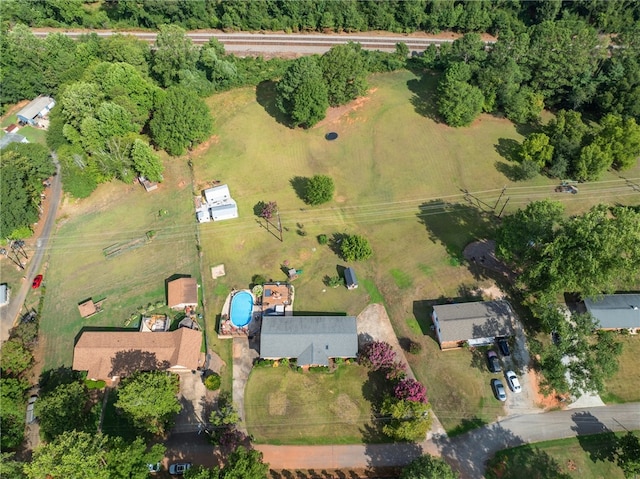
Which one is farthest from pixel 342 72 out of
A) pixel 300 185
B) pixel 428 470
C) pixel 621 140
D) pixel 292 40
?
pixel 428 470

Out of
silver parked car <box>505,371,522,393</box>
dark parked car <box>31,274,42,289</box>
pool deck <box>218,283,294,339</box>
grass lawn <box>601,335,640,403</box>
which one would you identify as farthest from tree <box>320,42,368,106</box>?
grass lawn <box>601,335,640,403</box>

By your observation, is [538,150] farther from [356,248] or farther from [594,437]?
[594,437]

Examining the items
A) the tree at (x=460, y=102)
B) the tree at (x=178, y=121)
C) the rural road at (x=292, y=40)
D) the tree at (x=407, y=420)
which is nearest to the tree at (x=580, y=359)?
the tree at (x=407, y=420)

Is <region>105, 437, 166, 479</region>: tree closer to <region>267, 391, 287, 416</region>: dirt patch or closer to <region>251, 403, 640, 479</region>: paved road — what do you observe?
<region>251, 403, 640, 479</region>: paved road

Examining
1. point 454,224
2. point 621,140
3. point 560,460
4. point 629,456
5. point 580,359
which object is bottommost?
point 560,460

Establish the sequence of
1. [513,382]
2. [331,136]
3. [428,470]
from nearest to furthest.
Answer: [428,470] < [513,382] < [331,136]

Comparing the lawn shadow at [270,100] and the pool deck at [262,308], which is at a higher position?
the lawn shadow at [270,100]

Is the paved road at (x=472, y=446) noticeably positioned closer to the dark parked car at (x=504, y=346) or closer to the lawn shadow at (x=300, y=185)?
the dark parked car at (x=504, y=346)
